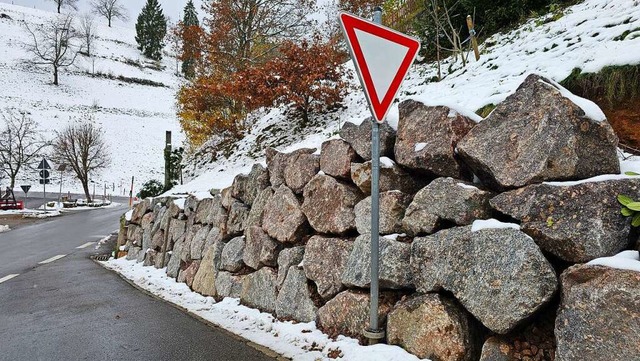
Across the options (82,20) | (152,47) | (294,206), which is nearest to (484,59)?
(294,206)

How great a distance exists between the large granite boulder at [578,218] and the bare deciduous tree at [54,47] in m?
67.4

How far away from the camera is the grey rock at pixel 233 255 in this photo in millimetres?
5637

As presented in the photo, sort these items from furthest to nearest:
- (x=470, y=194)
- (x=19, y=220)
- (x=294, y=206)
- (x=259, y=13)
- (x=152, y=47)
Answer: (x=152, y=47) < (x=19, y=220) < (x=259, y=13) < (x=294, y=206) < (x=470, y=194)

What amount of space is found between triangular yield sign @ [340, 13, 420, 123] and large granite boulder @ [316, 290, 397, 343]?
1591 mm

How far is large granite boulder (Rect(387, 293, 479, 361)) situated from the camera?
2.83 meters

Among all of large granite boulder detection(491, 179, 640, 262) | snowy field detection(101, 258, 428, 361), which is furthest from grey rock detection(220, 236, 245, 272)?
large granite boulder detection(491, 179, 640, 262)

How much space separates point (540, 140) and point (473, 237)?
2.57 feet

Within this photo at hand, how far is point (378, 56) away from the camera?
2.92 metres

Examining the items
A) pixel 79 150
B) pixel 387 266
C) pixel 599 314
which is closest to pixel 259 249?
pixel 387 266

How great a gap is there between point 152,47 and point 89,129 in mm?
43127

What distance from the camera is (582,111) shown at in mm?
2613

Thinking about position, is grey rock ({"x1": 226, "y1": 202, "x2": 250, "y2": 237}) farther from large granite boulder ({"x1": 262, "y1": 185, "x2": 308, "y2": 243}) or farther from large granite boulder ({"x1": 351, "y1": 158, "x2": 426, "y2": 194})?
large granite boulder ({"x1": 351, "y1": 158, "x2": 426, "y2": 194})

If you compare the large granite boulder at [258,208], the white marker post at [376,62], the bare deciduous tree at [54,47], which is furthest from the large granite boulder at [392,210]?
the bare deciduous tree at [54,47]

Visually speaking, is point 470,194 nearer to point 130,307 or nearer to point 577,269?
point 577,269
